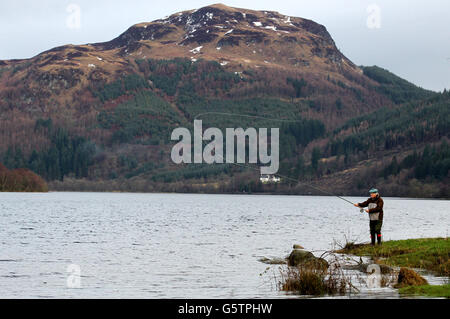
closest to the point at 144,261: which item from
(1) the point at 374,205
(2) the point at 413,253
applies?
(1) the point at 374,205

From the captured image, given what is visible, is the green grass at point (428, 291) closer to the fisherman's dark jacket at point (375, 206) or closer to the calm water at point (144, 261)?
the calm water at point (144, 261)

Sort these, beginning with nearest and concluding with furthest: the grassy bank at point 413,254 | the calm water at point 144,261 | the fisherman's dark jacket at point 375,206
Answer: the calm water at point 144,261 < the grassy bank at point 413,254 < the fisherman's dark jacket at point 375,206

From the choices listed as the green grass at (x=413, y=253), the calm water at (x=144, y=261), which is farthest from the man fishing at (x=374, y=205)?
the calm water at (x=144, y=261)

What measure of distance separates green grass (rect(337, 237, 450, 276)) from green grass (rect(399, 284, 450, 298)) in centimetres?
517

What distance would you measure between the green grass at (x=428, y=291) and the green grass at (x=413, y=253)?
5171 mm

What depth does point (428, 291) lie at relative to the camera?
21.4 metres

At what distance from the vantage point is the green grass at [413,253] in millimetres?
28830

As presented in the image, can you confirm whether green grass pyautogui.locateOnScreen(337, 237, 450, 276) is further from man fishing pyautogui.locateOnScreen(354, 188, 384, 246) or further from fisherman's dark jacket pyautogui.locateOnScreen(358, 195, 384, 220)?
fisherman's dark jacket pyautogui.locateOnScreen(358, 195, 384, 220)

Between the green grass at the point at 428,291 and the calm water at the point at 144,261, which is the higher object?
the green grass at the point at 428,291

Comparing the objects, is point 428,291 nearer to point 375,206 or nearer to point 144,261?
point 375,206

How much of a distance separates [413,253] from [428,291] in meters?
11.4

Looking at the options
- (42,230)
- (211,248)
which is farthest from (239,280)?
(42,230)
